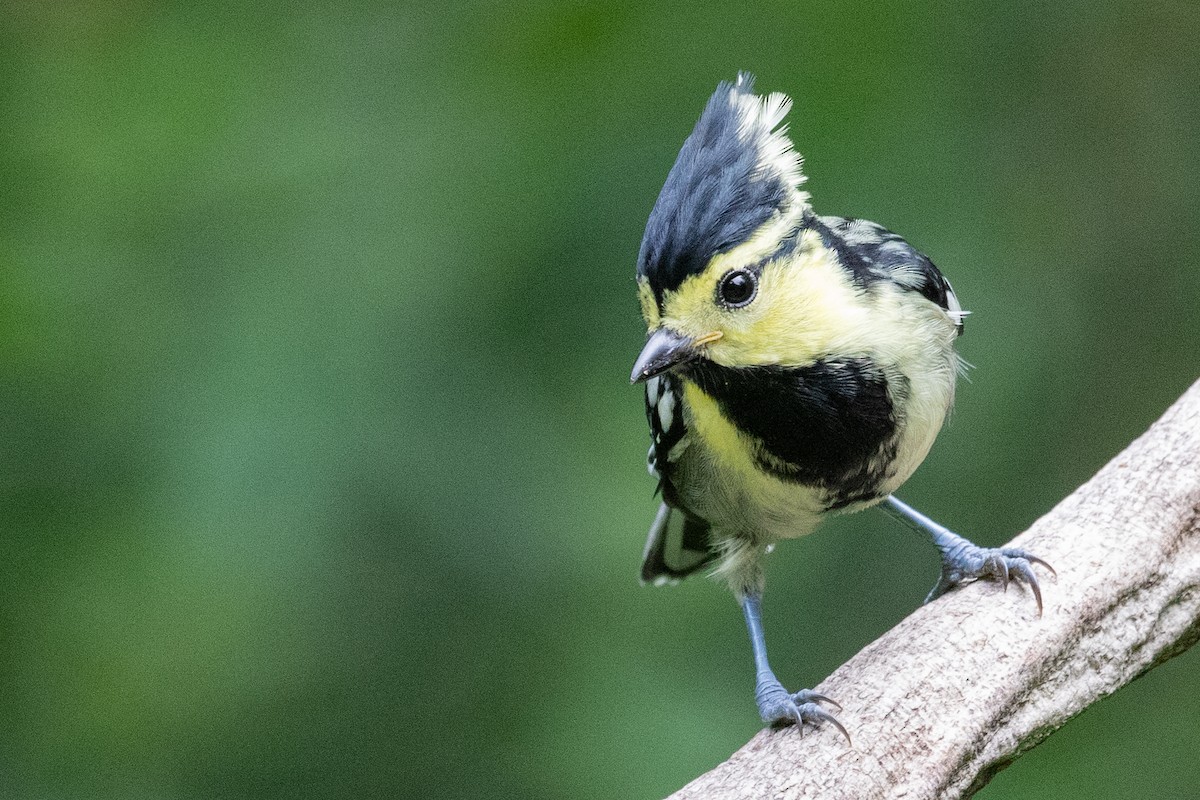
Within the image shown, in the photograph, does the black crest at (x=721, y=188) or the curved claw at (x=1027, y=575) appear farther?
the curved claw at (x=1027, y=575)

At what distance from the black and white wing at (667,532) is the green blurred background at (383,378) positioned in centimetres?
6

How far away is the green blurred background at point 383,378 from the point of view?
3389 mm

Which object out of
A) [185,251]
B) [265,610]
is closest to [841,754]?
A: [265,610]

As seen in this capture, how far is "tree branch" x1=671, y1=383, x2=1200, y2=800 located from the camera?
2348mm

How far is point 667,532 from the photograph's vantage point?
11.5ft

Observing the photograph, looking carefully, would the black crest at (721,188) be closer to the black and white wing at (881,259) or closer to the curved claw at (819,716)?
the black and white wing at (881,259)

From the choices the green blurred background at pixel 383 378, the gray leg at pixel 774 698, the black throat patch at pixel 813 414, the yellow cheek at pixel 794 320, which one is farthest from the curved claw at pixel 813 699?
the green blurred background at pixel 383 378

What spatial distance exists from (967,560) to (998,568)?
26cm

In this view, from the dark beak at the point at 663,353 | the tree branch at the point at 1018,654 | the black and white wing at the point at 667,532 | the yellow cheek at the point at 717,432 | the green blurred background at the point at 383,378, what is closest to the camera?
the tree branch at the point at 1018,654

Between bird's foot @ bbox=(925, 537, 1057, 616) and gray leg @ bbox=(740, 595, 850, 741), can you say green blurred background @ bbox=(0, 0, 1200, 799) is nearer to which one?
gray leg @ bbox=(740, 595, 850, 741)

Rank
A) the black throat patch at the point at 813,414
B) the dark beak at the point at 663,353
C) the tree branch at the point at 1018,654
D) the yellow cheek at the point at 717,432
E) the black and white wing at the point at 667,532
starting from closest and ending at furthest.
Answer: the tree branch at the point at 1018,654 < the dark beak at the point at 663,353 < the black throat patch at the point at 813,414 < the yellow cheek at the point at 717,432 < the black and white wing at the point at 667,532

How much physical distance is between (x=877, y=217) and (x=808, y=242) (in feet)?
3.47

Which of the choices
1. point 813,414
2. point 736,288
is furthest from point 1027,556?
point 736,288

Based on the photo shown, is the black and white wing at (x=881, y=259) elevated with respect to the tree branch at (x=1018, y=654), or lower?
elevated
